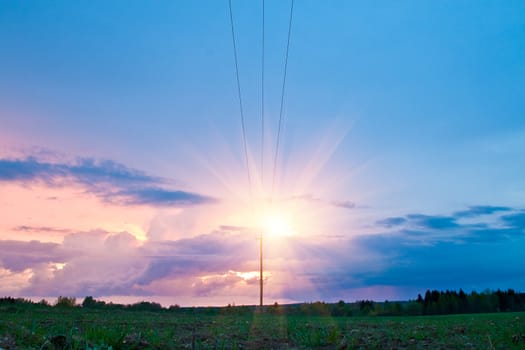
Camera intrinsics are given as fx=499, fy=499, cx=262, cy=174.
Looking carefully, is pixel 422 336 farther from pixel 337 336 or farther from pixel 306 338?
pixel 306 338

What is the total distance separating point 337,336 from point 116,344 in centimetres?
467

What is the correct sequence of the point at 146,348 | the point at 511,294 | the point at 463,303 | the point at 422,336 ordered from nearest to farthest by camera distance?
1. the point at 146,348
2. the point at 422,336
3. the point at 463,303
4. the point at 511,294

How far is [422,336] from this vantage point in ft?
36.3

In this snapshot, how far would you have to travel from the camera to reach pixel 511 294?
1957 inches

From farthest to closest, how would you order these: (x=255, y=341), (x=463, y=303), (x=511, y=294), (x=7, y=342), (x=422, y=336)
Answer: (x=511, y=294) → (x=463, y=303) → (x=422, y=336) → (x=255, y=341) → (x=7, y=342)

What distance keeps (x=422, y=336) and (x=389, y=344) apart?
5.29ft

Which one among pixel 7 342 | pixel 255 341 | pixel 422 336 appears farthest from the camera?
pixel 422 336

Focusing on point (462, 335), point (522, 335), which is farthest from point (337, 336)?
point (522, 335)

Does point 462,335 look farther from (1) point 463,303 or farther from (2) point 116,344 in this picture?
(1) point 463,303

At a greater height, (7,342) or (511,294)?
(511,294)

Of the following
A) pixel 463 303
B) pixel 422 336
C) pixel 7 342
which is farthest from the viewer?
pixel 463 303

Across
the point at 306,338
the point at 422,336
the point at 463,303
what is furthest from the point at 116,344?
the point at 463,303

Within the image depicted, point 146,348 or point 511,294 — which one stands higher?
point 511,294

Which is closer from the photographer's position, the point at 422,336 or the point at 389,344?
the point at 389,344
